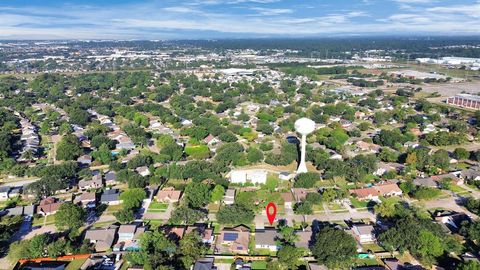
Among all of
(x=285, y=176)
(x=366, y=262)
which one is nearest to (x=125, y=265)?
(x=366, y=262)

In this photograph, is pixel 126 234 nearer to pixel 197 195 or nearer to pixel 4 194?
pixel 197 195

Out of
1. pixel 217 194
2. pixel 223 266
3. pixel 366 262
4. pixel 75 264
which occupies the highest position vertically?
pixel 217 194

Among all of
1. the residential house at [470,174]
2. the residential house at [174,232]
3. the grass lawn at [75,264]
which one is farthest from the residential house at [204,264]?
the residential house at [470,174]

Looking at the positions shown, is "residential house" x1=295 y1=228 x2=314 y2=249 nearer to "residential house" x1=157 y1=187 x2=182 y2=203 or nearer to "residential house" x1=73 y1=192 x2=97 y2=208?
"residential house" x1=157 y1=187 x2=182 y2=203

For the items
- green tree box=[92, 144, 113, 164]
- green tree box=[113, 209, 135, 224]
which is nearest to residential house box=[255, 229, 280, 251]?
green tree box=[113, 209, 135, 224]

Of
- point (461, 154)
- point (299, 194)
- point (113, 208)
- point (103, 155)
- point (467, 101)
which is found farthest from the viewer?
point (467, 101)

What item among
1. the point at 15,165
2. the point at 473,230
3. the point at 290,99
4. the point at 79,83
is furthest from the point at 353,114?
the point at 79,83

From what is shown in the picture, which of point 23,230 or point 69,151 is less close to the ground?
point 69,151
